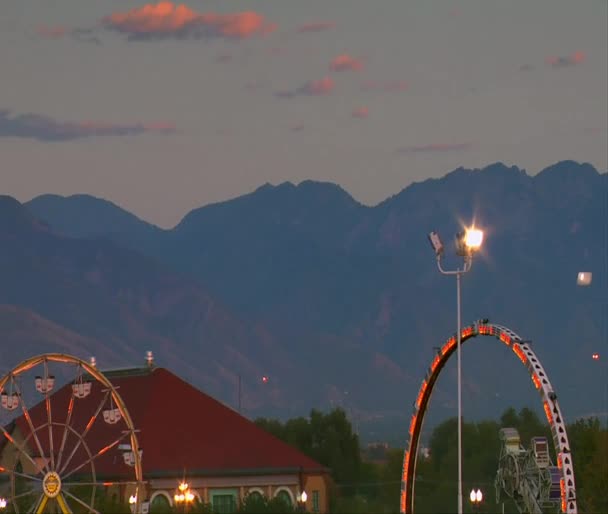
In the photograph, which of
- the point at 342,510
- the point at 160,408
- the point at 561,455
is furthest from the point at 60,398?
the point at 561,455

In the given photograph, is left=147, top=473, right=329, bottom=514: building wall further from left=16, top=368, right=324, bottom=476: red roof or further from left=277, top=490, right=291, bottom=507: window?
left=16, top=368, right=324, bottom=476: red roof

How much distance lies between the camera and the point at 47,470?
85.8 meters

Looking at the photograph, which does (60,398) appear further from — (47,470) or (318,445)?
(47,470)

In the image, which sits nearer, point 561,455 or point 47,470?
point 561,455

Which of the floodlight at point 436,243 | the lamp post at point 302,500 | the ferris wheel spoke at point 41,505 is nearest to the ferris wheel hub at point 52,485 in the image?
the ferris wheel spoke at point 41,505

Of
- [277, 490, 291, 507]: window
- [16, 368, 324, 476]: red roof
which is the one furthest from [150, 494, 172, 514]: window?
[277, 490, 291, 507]: window

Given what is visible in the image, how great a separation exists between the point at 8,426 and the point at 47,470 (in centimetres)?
4393

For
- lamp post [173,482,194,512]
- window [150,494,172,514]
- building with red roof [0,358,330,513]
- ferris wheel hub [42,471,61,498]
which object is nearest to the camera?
ferris wheel hub [42,471,61,498]

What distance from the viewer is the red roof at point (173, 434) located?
409ft

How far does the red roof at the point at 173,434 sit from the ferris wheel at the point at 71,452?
15 cm

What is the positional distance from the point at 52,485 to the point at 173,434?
4816 centimetres

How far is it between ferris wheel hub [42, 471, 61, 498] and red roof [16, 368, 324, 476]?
38.1 m

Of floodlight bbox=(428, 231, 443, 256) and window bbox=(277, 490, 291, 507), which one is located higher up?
floodlight bbox=(428, 231, 443, 256)

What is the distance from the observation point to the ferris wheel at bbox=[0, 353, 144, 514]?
83.2 meters
